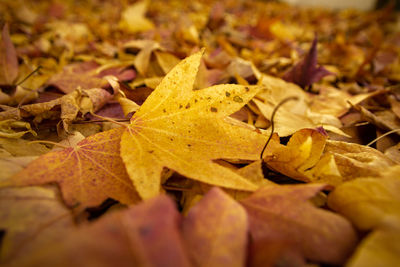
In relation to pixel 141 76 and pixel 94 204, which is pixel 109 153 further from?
pixel 141 76

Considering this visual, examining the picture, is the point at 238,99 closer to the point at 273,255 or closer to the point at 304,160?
the point at 304,160

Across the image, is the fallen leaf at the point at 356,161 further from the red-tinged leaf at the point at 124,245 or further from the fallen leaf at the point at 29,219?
the fallen leaf at the point at 29,219

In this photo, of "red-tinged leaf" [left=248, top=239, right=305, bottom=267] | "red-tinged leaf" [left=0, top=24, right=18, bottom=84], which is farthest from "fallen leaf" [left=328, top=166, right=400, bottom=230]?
"red-tinged leaf" [left=0, top=24, right=18, bottom=84]

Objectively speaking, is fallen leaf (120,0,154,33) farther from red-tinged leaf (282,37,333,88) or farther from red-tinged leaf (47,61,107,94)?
red-tinged leaf (282,37,333,88)

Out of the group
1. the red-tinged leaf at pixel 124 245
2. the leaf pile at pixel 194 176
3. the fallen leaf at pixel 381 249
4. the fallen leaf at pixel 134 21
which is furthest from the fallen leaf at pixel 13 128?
the fallen leaf at pixel 134 21

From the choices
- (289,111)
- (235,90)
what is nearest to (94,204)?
(235,90)
